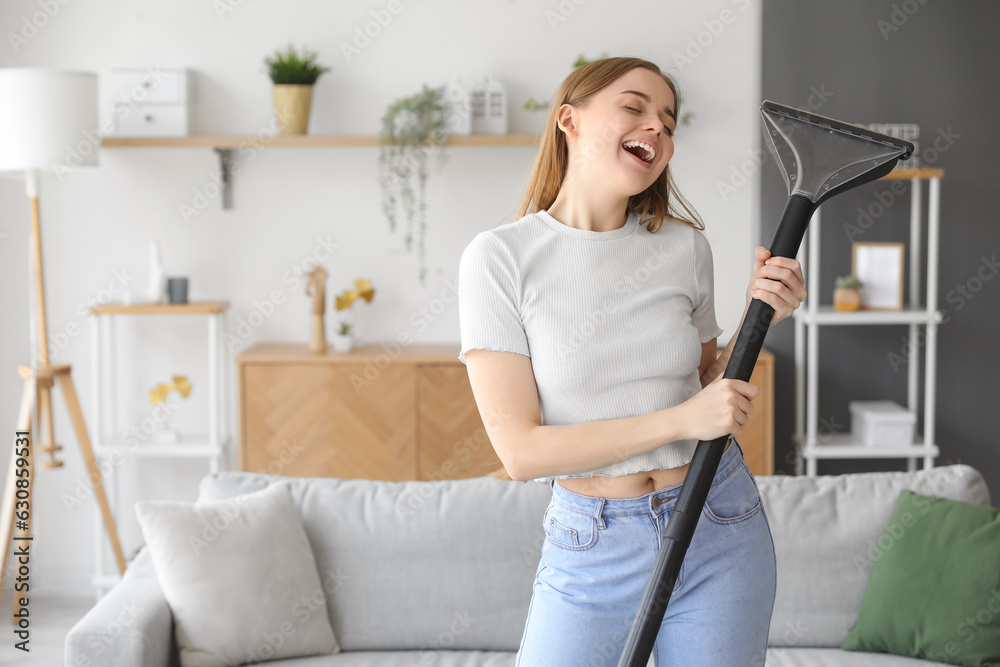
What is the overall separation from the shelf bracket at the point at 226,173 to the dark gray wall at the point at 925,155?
2.09 meters

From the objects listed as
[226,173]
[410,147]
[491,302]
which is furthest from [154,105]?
[491,302]

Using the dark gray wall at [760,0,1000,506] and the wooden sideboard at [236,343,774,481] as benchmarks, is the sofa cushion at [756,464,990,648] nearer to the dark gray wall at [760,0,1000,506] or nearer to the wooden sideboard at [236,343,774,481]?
the wooden sideboard at [236,343,774,481]

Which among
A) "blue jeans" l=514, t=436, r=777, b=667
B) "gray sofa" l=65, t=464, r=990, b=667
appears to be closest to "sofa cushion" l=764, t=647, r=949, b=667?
"gray sofa" l=65, t=464, r=990, b=667

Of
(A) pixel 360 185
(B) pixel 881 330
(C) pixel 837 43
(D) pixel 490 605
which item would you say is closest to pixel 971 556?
(D) pixel 490 605

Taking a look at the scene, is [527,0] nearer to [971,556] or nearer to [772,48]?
[772,48]

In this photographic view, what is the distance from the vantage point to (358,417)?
11.3 feet

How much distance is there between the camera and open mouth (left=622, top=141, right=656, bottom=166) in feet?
4.09

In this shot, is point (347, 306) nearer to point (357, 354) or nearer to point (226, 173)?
point (357, 354)

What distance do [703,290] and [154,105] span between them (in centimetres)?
287

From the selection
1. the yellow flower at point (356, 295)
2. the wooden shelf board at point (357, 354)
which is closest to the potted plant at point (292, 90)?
the yellow flower at point (356, 295)

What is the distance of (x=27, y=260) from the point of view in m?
3.75

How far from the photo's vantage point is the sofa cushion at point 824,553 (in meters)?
2.22

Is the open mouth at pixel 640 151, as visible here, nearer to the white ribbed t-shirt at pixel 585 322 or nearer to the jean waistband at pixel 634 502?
the white ribbed t-shirt at pixel 585 322

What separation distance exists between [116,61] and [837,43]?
278 cm
